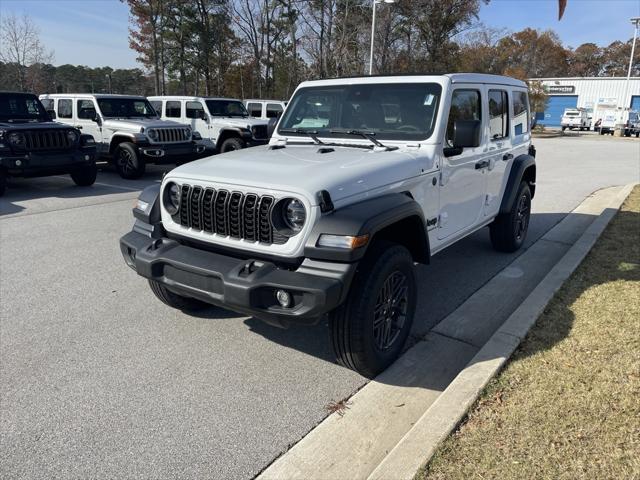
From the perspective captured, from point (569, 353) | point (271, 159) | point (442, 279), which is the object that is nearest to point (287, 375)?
point (271, 159)

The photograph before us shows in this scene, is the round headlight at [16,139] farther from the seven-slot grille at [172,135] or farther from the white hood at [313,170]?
the white hood at [313,170]

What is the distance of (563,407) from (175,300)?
2.91 metres

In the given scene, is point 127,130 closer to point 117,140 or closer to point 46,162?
point 117,140

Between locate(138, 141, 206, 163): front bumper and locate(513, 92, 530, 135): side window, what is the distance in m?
7.93

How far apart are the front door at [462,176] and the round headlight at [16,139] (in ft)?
26.9

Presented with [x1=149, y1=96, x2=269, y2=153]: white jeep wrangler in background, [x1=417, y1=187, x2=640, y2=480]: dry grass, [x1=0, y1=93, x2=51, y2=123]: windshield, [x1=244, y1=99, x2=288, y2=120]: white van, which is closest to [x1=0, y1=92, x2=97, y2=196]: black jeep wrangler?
[x1=0, y1=93, x2=51, y2=123]: windshield

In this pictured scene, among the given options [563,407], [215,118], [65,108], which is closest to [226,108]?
[215,118]

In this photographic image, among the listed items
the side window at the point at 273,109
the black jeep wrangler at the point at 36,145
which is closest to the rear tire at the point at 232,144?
the side window at the point at 273,109

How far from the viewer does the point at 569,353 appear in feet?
11.3

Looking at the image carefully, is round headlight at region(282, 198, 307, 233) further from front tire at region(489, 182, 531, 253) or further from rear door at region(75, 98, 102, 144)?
rear door at region(75, 98, 102, 144)

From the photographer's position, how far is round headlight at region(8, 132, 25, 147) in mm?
8932

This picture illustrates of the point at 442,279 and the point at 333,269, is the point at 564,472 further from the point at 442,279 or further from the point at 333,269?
the point at 442,279

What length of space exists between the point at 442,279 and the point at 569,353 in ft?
5.87

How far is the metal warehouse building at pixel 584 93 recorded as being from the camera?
52031mm
